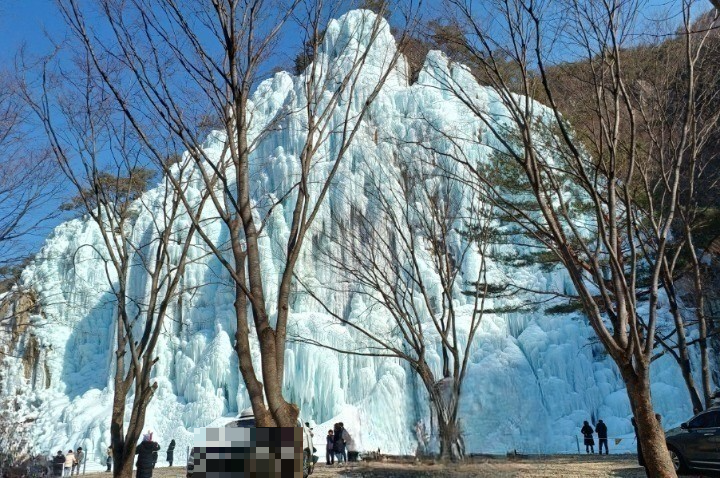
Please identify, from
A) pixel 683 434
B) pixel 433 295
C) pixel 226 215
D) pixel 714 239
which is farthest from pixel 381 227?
pixel 226 215

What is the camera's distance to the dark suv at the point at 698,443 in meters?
8.50

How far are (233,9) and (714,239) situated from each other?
40.5ft

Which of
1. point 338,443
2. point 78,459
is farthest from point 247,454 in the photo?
point 78,459

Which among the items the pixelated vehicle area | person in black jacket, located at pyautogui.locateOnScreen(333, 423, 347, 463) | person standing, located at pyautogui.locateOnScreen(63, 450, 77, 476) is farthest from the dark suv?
person standing, located at pyautogui.locateOnScreen(63, 450, 77, 476)

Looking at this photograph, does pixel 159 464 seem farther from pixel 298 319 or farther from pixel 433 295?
pixel 433 295

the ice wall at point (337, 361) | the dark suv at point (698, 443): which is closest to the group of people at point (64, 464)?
the ice wall at point (337, 361)

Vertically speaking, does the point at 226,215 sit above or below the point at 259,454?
above

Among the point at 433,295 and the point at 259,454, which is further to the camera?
the point at 433,295

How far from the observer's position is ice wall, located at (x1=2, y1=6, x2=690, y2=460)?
66.1 feet

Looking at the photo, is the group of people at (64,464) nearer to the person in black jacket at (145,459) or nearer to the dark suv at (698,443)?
the person in black jacket at (145,459)

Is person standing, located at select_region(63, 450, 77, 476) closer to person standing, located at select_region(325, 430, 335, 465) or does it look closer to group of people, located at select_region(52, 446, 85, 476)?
group of people, located at select_region(52, 446, 85, 476)

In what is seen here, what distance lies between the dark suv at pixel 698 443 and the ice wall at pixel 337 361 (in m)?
7.32

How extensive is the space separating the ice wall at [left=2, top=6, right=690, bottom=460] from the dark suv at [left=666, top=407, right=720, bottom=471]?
24.0 feet

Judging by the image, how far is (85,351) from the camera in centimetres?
3033
